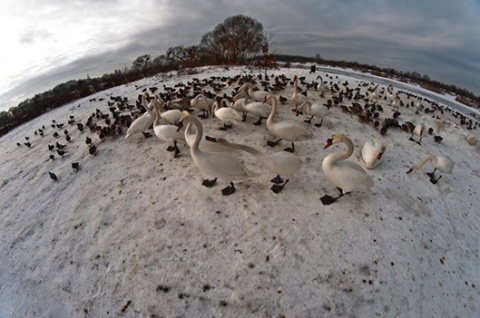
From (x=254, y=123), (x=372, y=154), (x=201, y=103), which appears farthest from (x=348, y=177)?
(x=201, y=103)

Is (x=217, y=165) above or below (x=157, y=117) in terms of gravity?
below

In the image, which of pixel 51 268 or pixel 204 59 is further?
pixel 204 59

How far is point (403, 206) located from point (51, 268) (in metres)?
8.11

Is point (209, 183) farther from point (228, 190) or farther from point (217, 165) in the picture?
point (217, 165)

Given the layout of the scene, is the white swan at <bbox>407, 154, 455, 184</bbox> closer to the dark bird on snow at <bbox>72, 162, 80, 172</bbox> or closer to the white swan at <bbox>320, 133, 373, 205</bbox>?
the white swan at <bbox>320, 133, 373, 205</bbox>

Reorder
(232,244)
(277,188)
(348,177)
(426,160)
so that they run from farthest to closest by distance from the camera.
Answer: (426,160), (277,188), (348,177), (232,244)

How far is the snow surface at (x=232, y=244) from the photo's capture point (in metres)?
4.56

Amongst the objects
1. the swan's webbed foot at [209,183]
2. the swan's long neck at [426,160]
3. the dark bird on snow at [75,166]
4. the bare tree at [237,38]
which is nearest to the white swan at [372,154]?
the swan's long neck at [426,160]

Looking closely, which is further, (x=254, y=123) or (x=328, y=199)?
(x=254, y=123)

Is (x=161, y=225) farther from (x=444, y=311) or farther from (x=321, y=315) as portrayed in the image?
(x=444, y=311)

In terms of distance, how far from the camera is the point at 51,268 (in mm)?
5352

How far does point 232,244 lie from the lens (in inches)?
207

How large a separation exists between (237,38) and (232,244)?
36398 mm

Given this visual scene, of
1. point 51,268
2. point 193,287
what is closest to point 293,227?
point 193,287
